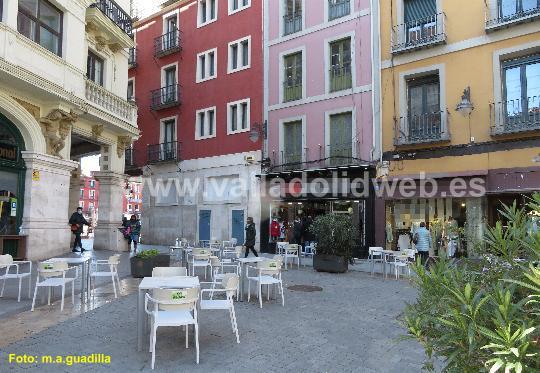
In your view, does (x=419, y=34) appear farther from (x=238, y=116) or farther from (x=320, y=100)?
(x=238, y=116)

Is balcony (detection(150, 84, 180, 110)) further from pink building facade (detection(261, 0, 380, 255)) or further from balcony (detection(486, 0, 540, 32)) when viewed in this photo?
balcony (detection(486, 0, 540, 32))

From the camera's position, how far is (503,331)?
6.12 feet

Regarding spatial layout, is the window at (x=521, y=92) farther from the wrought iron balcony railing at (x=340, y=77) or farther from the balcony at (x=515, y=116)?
the wrought iron balcony railing at (x=340, y=77)

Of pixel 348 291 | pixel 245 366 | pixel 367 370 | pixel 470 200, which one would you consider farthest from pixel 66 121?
pixel 470 200

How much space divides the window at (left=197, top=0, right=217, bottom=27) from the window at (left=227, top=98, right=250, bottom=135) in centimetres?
564

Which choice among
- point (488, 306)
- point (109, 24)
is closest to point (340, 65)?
point (109, 24)

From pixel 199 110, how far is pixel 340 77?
29.8 feet

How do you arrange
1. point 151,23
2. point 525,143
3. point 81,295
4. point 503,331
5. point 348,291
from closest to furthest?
point 503,331 → point 81,295 → point 348,291 → point 525,143 → point 151,23

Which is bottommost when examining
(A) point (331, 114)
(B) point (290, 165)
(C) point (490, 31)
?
(B) point (290, 165)

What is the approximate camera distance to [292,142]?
20.3 m

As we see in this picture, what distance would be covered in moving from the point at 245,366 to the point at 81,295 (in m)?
4.99

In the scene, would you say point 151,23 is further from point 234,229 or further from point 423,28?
point 423,28

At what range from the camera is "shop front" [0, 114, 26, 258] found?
1291 cm

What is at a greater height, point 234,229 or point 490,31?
point 490,31
